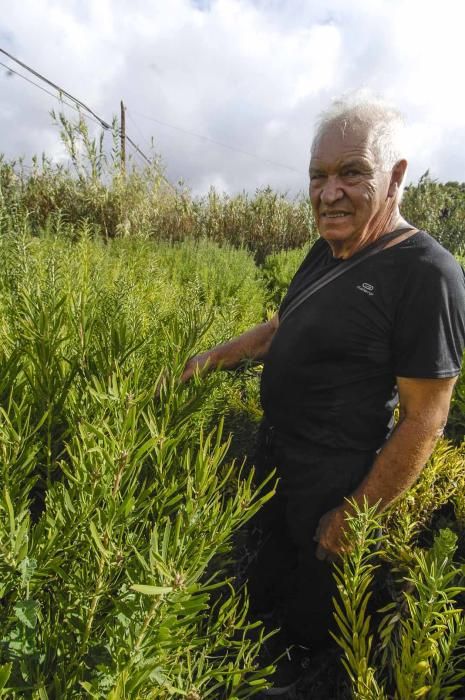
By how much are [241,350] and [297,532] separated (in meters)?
0.76

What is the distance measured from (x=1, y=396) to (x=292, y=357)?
0.98 metres

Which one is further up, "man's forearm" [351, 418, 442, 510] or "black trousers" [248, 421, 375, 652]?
"man's forearm" [351, 418, 442, 510]

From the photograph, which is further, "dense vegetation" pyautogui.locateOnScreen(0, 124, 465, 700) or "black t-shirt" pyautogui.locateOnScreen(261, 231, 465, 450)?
"black t-shirt" pyautogui.locateOnScreen(261, 231, 465, 450)

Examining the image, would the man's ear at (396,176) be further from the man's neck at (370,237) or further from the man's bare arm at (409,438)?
the man's bare arm at (409,438)

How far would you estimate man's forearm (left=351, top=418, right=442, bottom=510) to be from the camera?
130 cm

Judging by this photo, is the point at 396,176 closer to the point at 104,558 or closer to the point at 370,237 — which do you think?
the point at 370,237

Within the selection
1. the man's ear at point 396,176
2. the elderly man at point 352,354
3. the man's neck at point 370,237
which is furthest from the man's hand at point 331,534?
the man's ear at point 396,176

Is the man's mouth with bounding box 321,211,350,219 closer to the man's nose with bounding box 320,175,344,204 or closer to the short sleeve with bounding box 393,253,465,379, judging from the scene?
the man's nose with bounding box 320,175,344,204

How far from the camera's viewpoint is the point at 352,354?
144 cm

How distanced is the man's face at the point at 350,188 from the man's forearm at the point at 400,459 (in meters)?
0.65

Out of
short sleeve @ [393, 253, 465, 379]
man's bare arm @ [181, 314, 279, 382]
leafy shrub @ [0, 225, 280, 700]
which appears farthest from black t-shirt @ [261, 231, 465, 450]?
leafy shrub @ [0, 225, 280, 700]

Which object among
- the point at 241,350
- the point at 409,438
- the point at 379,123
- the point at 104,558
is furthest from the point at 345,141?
the point at 104,558

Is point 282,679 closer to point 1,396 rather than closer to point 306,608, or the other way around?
point 306,608

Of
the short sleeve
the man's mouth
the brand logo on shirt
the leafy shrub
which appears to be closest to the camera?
the leafy shrub
